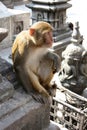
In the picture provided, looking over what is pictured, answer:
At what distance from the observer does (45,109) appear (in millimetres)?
2326

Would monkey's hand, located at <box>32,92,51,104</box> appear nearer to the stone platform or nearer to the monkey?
the stone platform

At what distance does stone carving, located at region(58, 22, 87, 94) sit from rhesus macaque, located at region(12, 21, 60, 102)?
288cm

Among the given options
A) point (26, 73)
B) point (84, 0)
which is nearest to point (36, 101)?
point (26, 73)

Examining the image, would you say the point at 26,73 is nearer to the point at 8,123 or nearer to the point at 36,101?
the point at 36,101

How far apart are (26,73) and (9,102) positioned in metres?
0.27

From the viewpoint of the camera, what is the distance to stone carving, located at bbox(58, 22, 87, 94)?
524 centimetres

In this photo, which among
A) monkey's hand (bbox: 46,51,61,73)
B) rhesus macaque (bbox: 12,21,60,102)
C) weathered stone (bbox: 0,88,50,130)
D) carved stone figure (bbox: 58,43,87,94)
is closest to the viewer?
weathered stone (bbox: 0,88,50,130)

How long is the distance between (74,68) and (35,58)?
10.3ft

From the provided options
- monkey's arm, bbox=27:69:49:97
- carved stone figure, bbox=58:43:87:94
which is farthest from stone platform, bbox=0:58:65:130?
carved stone figure, bbox=58:43:87:94

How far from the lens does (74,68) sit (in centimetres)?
534

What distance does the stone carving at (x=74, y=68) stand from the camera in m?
5.24

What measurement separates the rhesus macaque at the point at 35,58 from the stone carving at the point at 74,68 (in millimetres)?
2877

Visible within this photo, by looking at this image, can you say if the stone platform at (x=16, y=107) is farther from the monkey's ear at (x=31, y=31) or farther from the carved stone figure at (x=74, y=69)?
the carved stone figure at (x=74, y=69)

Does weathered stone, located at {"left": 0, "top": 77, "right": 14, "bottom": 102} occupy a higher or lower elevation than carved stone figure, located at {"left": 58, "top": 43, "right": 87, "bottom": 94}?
higher
